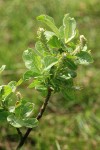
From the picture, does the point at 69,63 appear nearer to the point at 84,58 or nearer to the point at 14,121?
the point at 84,58

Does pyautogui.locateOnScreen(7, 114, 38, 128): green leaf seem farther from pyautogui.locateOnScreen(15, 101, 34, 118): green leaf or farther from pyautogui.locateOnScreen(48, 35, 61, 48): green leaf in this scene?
pyautogui.locateOnScreen(48, 35, 61, 48): green leaf

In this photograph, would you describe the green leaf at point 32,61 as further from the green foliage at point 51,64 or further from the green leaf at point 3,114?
the green leaf at point 3,114

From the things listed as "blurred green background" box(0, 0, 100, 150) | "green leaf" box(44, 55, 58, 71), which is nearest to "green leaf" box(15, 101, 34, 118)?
"green leaf" box(44, 55, 58, 71)

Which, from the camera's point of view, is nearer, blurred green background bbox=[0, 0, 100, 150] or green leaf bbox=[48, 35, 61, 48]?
green leaf bbox=[48, 35, 61, 48]

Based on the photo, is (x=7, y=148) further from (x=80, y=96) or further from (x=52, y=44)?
(x=52, y=44)

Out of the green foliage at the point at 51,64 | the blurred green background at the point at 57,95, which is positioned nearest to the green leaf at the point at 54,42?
the green foliage at the point at 51,64
